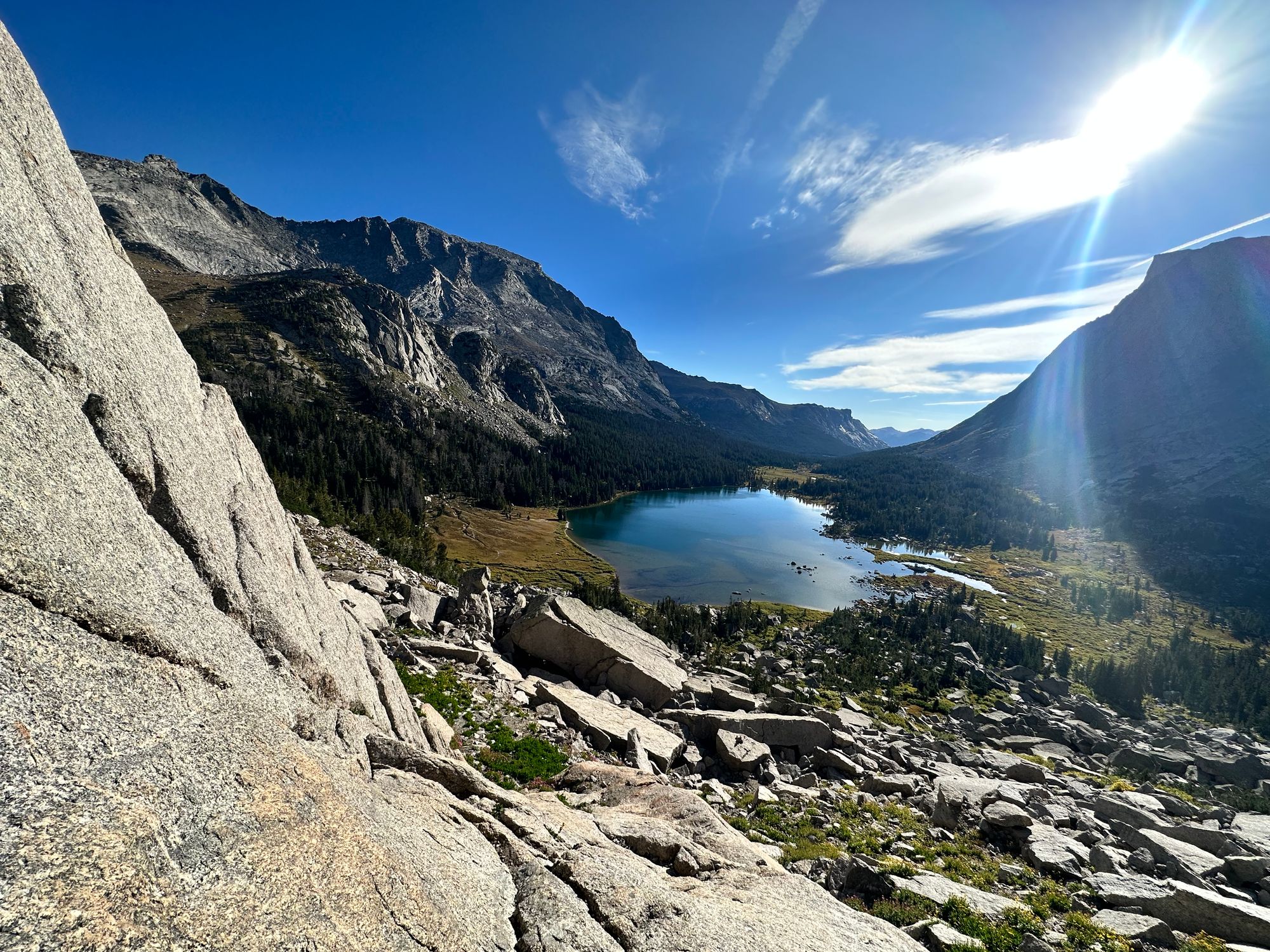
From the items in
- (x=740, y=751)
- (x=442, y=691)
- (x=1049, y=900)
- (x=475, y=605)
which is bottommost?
(x=740, y=751)

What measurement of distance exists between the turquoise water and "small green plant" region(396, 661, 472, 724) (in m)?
70.3

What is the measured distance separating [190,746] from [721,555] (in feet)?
399

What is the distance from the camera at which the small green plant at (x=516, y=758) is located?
15250mm

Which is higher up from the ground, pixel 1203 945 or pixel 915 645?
pixel 1203 945

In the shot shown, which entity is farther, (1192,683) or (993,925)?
(1192,683)

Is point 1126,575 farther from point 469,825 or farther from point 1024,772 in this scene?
point 469,825

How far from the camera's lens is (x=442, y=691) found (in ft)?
64.2

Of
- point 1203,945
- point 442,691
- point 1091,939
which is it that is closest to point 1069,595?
point 1203,945

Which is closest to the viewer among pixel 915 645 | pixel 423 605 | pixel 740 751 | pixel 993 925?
pixel 993 925

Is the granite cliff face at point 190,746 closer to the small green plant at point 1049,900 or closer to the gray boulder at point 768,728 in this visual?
the small green plant at point 1049,900

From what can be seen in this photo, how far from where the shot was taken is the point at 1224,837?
55.7 feet

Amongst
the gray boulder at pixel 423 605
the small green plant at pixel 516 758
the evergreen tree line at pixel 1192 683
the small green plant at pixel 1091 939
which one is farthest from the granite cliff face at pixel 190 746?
the evergreen tree line at pixel 1192 683

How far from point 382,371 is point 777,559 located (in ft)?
540

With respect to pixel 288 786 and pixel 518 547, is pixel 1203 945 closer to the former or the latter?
pixel 288 786
